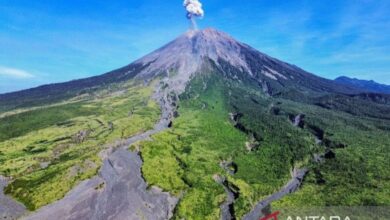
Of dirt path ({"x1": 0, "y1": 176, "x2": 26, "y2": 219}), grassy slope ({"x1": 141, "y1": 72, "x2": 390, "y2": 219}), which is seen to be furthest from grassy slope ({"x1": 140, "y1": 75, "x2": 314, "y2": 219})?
dirt path ({"x1": 0, "y1": 176, "x2": 26, "y2": 219})

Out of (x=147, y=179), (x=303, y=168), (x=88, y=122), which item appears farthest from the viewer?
(x=88, y=122)

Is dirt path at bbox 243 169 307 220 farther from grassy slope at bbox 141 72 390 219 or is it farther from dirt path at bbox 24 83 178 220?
dirt path at bbox 24 83 178 220

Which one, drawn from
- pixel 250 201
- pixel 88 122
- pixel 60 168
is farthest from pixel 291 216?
pixel 88 122

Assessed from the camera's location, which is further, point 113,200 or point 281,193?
point 281,193

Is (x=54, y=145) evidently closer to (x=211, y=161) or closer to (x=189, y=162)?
(x=189, y=162)

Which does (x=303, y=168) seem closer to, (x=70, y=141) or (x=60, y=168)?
(x=60, y=168)

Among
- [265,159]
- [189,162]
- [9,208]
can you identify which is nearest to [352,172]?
[265,159]
